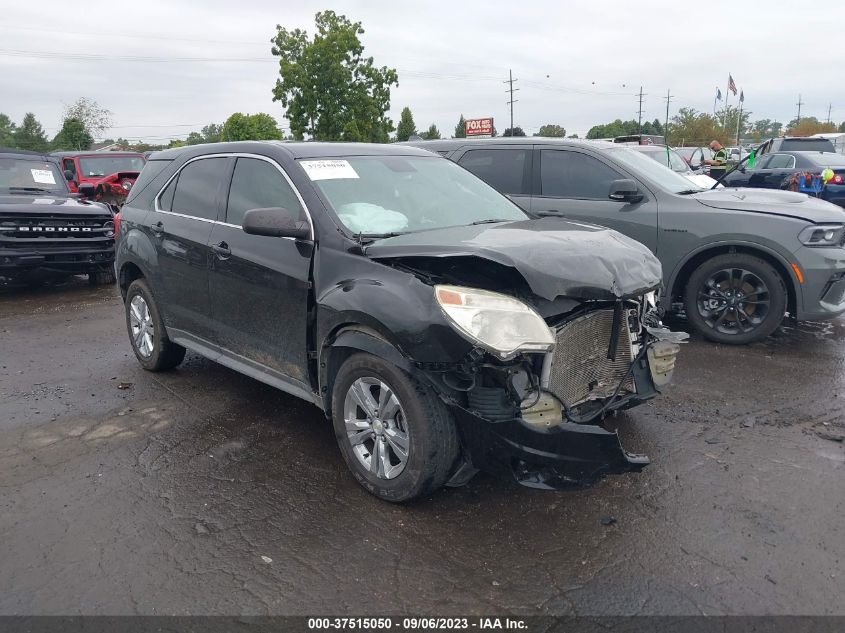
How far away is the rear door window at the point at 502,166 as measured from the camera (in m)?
7.46

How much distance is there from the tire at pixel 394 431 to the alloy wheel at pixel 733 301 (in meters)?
4.04

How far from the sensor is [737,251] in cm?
629

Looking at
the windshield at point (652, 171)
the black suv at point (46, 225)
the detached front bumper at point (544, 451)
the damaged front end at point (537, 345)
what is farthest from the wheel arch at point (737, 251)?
the black suv at point (46, 225)

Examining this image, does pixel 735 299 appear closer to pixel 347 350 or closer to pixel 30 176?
pixel 347 350

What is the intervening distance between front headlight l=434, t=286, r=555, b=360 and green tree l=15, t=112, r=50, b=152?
8208cm

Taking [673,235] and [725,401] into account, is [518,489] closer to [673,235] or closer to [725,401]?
[725,401]

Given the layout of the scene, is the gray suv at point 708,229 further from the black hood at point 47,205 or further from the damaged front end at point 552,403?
the black hood at point 47,205

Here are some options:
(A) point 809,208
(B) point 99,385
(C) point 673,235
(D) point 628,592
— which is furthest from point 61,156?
(D) point 628,592

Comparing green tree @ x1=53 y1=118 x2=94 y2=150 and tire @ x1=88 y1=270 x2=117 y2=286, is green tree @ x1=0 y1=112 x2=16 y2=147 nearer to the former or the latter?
green tree @ x1=53 y1=118 x2=94 y2=150

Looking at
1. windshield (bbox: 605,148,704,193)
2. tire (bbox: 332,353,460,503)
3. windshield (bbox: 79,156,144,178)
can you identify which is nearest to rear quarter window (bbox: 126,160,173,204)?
tire (bbox: 332,353,460,503)

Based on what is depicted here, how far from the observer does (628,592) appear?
9.34ft

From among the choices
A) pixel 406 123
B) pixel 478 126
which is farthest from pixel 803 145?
pixel 406 123

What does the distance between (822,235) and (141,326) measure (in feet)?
19.5

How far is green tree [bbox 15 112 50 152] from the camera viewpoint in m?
75.3
